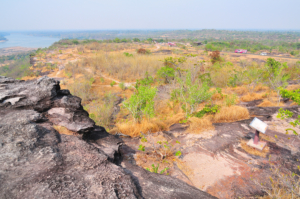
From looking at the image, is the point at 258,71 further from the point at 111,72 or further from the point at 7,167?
the point at 111,72

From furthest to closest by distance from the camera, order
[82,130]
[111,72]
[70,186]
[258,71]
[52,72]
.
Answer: [52,72] → [111,72] → [258,71] → [82,130] → [70,186]

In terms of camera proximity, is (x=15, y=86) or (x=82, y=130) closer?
(x=82, y=130)

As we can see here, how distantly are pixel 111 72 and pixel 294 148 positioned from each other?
20.5 meters

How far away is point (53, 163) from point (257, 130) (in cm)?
555

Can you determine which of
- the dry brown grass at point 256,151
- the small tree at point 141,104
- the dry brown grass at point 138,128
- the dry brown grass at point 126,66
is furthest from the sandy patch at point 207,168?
the dry brown grass at point 126,66

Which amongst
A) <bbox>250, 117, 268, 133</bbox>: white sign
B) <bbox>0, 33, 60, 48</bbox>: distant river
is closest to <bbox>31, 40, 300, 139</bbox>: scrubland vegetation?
<bbox>250, 117, 268, 133</bbox>: white sign

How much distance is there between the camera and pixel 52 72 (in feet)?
80.7

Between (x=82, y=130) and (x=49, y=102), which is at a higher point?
(x=49, y=102)

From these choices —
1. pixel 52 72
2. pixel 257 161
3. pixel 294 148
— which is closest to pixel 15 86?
pixel 257 161

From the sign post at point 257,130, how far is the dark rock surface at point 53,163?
320 centimetres

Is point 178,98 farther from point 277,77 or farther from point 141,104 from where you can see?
point 277,77

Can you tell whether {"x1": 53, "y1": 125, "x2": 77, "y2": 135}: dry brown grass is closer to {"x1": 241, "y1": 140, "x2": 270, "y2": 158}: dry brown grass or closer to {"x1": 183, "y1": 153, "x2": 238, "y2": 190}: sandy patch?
{"x1": 183, "y1": 153, "x2": 238, "y2": 190}: sandy patch

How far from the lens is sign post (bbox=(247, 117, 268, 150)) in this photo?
492cm

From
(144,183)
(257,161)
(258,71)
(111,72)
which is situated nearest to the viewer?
(144,183)
